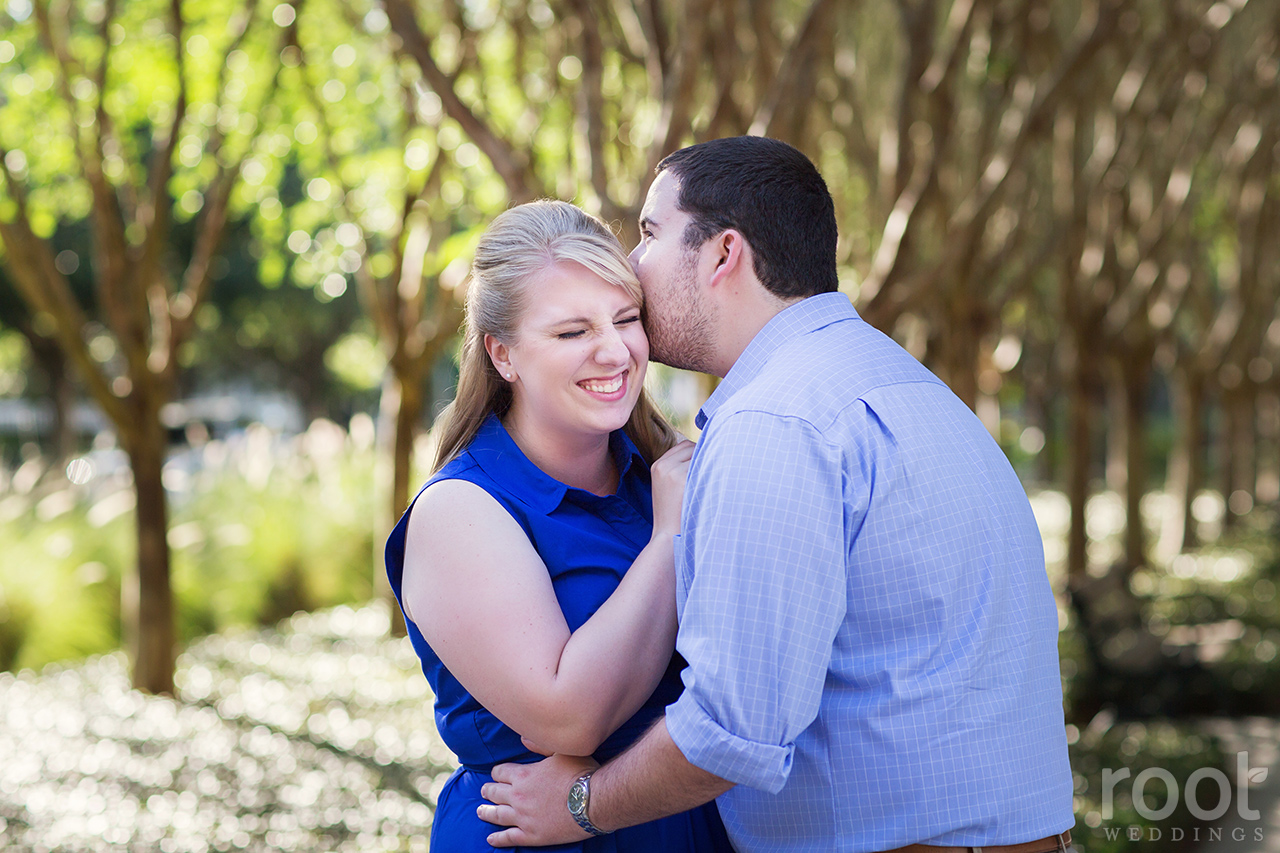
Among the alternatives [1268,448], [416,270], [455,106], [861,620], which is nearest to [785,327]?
[861,620]

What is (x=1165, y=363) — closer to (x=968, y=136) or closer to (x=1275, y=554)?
(x=1275, y=554)

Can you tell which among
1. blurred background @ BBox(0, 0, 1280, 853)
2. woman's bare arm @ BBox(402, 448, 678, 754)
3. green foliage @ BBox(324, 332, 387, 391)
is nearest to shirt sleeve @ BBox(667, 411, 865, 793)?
woman's bare arm @ BBox(402, 448, 678, 754)

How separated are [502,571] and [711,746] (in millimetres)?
546

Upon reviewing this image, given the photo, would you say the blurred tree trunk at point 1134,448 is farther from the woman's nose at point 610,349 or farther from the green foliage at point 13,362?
the green foliage at point 13,362

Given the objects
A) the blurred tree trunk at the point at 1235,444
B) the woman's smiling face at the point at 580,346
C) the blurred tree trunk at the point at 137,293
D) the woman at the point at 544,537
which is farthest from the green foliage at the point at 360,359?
the woman's smiling face at the point at 580,346

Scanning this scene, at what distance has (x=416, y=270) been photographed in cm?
928

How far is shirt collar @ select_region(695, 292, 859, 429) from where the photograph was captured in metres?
2.10

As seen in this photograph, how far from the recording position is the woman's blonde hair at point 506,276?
7.59ft

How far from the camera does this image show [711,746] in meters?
1.74

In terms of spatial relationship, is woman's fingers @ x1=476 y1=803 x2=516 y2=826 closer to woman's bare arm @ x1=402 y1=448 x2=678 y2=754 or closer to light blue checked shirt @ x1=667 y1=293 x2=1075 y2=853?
woman's bare arm @ x1=402 y1=448 x2=678 y2=754

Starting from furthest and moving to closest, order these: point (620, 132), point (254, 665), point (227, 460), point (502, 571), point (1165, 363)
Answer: point (1165, 363) < point (227, 460) < point (254, 665) < point (620, 132) < point (502, 571)

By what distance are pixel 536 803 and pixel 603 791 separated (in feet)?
0.58

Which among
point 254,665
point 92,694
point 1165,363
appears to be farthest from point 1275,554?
point 92,694

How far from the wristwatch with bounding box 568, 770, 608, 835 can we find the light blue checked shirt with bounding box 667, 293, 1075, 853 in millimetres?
314
